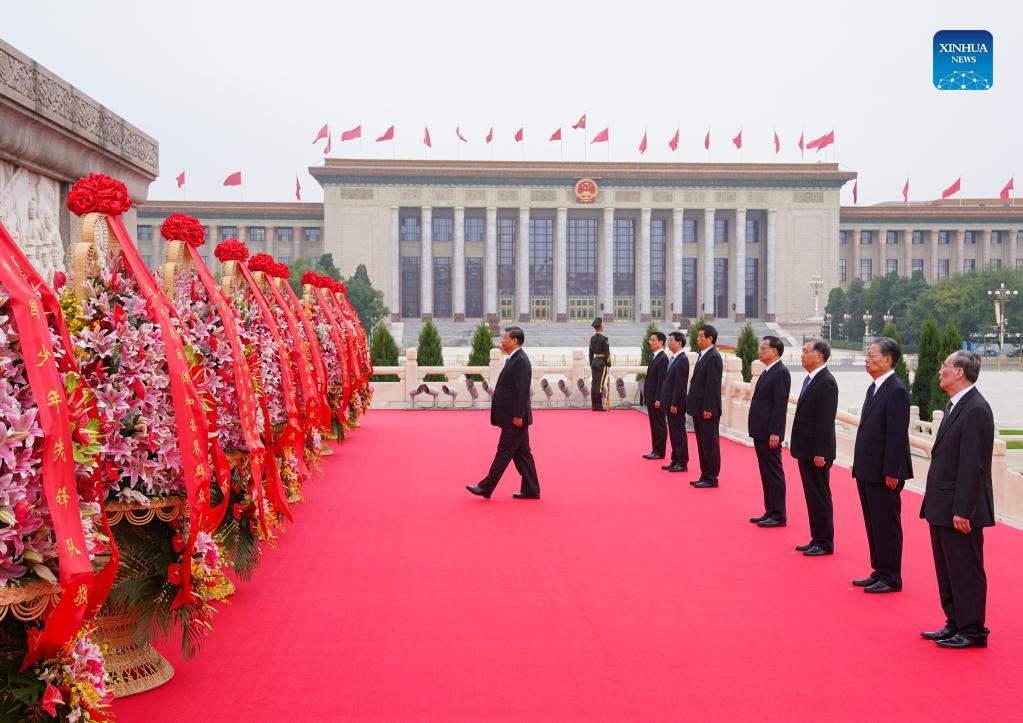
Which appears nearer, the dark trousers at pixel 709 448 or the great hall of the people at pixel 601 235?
the dark trousers at pixel 709 448

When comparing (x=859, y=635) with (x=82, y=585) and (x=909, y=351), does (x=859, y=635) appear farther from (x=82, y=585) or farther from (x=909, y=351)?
(x=909, y=351)

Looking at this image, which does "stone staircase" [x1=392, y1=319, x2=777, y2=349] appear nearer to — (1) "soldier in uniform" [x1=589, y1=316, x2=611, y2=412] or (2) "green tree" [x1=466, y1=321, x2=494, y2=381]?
(2) "green tree" [x1=466, y1=321, x2=494, y2=381]

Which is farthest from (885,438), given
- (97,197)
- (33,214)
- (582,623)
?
(33,214)

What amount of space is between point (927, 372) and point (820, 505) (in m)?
15.1

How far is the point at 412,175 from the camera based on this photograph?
59188 millimetres

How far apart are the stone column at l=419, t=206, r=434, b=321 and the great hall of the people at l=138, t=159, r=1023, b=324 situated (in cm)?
12

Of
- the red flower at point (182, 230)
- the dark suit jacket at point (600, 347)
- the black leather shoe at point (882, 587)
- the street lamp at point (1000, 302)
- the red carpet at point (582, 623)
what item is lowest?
the red carpet at point (582, 623)

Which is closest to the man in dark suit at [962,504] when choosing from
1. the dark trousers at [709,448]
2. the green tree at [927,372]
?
the dark trousers at [709,448]

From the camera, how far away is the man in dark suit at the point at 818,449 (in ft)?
21.3

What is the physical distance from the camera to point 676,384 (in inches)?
397

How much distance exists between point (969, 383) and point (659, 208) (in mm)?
57015

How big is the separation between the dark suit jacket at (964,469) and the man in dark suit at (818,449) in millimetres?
1592

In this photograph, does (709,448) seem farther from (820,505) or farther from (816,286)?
(816,286)

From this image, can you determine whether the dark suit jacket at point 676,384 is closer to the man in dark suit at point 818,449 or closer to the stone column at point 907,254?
the man in dark suit at point 818,449
